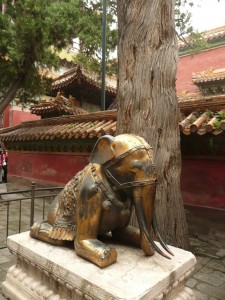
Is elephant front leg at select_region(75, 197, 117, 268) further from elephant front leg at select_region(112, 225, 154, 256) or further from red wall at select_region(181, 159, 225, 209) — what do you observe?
red wall at select_region(181, 159, 225, 209)

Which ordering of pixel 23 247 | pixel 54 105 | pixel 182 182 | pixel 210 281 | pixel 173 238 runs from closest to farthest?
pixel 23 247 → pixel 210 281 → pixel 173 238 → pixel 182 182 → pixel 54 105

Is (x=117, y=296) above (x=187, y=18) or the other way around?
the other way around

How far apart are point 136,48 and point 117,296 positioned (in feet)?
10.8

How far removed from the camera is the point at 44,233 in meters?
2.14

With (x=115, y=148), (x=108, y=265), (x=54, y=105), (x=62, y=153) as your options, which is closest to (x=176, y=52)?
(x=115, y=148)

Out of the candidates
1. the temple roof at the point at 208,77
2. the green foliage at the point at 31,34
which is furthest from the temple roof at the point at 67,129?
the temple roof at the point at 208,77

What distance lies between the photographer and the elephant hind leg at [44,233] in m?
2.08

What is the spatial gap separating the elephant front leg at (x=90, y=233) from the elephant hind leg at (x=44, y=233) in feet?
0.98

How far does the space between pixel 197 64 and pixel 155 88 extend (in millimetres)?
13847

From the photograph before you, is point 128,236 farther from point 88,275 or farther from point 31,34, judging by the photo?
point 31,34

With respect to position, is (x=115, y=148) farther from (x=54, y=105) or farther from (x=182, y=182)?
(x=54, y=105)

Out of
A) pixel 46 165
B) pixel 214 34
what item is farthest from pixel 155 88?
pixel 214 34

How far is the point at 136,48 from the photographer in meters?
3.81

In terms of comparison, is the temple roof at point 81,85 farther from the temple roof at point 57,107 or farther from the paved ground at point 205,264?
the paved ground at point 205,264
